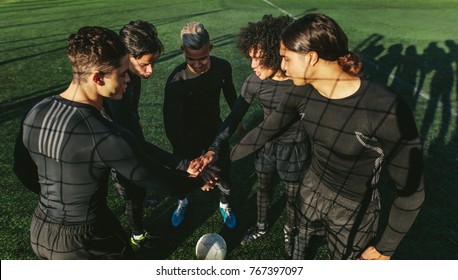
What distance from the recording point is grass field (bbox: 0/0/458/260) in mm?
4184

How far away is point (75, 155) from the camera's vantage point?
6.75 ft

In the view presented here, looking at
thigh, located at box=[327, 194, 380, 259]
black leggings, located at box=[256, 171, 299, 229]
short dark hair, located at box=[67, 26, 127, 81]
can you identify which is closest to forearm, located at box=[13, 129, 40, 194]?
short dark hair, located at box=[67, 26, 127, 81]

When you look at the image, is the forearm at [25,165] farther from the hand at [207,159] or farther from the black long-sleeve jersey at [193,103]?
the black long-sleeve jersey at [193,103]

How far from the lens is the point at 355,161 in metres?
2.31

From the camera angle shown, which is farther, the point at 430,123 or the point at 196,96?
the point at 430,123

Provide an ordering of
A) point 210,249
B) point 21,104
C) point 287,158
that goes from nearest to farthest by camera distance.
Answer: point 287,158
point 210,249
point 21,104

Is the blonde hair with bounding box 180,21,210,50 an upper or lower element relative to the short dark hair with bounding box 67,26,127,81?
lower

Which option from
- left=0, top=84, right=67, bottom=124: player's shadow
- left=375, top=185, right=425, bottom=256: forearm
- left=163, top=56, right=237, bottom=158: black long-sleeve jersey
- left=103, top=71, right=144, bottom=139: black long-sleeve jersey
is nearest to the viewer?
left=375, top=185, right=425, bottom=256: forearm

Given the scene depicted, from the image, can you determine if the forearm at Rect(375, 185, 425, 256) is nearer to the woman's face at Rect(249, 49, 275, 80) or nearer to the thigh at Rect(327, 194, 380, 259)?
the thigh at Rect(327, 194, 380, 259)

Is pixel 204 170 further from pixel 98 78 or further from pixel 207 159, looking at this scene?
pixel 98 78

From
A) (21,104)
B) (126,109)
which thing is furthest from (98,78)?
(21,104)

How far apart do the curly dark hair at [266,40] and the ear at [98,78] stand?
160 cm

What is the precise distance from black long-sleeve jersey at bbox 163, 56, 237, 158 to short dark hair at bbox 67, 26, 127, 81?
152 centimetres

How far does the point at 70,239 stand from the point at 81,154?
29.6 inches
